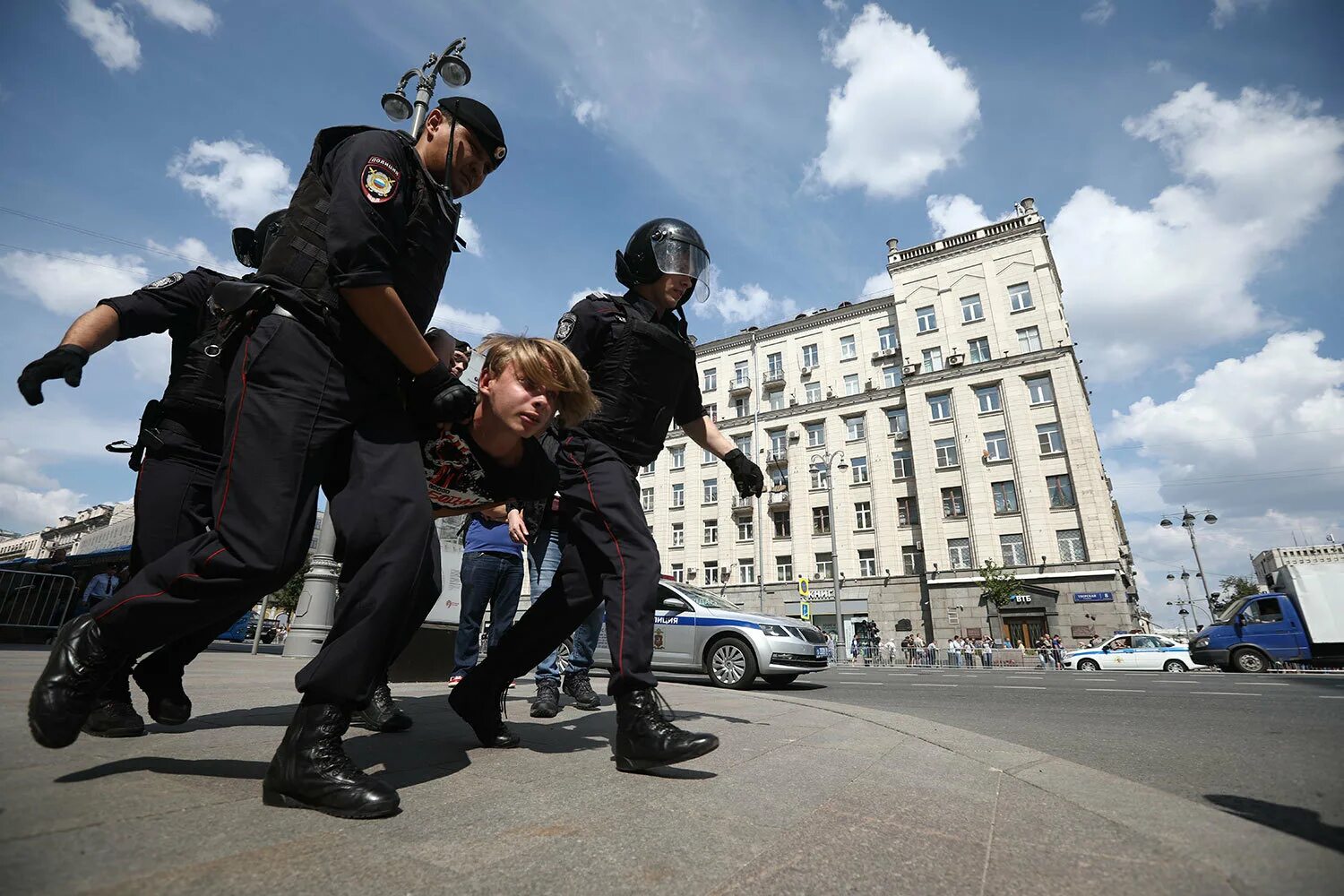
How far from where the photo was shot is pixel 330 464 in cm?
182

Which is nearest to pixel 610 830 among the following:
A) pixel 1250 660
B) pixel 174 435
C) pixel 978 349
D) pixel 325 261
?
pixel 325 261

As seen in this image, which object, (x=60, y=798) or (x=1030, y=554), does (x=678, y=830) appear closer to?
(x=60, y=798)

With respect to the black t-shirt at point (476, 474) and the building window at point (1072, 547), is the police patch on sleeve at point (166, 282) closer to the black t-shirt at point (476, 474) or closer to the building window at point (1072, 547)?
the black t-shirt at point (476, 474)

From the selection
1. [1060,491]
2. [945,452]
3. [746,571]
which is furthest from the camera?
[746,571]

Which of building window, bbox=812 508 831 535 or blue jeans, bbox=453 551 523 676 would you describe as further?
building window, bbox=812 508 831 535

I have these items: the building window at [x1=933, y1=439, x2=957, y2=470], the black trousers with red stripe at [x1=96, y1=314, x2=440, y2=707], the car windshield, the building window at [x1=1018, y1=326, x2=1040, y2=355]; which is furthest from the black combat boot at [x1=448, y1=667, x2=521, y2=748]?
the building window at [x1=1018, y1=326, x2=1040, y2=355]

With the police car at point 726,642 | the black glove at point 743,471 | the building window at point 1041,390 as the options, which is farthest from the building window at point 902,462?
the black glove at point 743,471

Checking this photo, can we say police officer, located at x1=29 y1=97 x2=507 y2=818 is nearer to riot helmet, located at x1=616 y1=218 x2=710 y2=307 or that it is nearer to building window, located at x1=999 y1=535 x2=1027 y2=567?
riot helmet, located at x1=616 y1=218 x2=710 y2=307

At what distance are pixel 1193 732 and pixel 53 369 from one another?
18.4 ft

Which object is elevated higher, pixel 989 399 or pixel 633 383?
pixel 989 399

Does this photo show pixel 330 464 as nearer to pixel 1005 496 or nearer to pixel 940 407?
pixel 1005 496

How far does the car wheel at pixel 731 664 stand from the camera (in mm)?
7832

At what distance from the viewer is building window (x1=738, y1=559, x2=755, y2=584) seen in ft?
123

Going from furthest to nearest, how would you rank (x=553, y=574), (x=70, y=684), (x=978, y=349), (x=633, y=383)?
(x=978, y=349) < (x=553, y=574) < (x=633, y=383) < (x=70, y=684)
